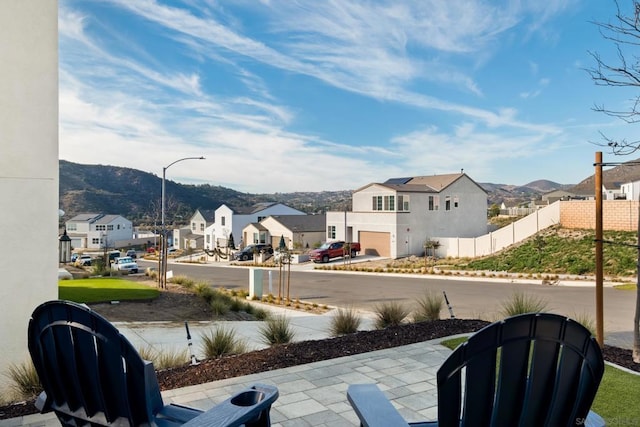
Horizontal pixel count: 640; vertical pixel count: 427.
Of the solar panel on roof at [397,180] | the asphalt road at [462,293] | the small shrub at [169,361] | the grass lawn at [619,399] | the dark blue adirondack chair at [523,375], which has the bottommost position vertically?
the asphalt road at [462,293]

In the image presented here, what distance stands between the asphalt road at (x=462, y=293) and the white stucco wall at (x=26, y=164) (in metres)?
8.84

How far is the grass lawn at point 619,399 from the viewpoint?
387cm

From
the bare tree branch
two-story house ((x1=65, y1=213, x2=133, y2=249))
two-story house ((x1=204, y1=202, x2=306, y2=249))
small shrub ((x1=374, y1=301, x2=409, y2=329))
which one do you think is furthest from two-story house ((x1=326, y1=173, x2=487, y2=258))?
two-story house ((x1=65, y1=213, x2=133, y2=249))

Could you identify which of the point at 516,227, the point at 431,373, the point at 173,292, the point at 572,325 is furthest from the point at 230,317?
the point at 516,227

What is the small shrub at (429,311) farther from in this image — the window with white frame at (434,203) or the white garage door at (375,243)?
the window with white frame at (434,203)

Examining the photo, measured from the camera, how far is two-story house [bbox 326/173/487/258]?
114 ft

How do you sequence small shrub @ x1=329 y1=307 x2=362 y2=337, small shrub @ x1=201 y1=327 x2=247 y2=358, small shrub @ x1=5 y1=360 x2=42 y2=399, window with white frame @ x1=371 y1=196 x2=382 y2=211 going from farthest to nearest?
window with white frame @ x1=371 y1=196 x2=382 y2=211
small shrub @ x1=329 y1=307 x2=362 y2=337
small shrub @ x1=201 y1=327 x2=247 y2=358
small shrub @ x1=5 y1=360 x2=42 y2=399

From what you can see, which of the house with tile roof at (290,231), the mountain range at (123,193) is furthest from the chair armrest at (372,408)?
the mountain range at (123,193)

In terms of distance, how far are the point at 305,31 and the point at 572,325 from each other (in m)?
15.4

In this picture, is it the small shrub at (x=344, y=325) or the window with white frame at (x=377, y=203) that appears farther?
the window with white frame at (x=377, y=203)

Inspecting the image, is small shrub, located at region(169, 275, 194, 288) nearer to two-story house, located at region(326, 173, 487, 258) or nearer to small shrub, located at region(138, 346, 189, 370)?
small shrub, located at region(138, 346, 189, 370)

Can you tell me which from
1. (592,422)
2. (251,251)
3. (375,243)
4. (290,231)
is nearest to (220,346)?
(592,422)

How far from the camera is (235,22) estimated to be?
13.3 metres

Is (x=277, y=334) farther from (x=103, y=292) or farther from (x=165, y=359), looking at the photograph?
(x=103, y=292)
